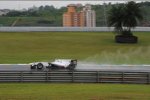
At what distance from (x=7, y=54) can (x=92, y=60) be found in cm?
820

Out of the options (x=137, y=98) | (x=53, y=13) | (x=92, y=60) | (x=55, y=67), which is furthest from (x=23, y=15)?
(x=137, y=98)

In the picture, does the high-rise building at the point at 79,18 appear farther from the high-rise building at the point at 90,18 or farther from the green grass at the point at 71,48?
the green grass at the point at 71,48

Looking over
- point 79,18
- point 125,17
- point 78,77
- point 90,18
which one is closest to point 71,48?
point 125,17

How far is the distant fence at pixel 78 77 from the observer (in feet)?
75.2

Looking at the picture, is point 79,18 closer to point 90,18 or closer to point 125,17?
point 90,18

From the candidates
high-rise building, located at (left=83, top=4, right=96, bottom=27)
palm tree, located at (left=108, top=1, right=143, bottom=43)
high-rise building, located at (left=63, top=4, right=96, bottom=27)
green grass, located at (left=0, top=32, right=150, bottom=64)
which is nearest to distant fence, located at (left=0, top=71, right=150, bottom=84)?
green grass, located at (left=0, top=32, right=150, bottom=64)

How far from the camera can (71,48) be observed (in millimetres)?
47312

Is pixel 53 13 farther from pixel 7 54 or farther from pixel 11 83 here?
pixel 11 83

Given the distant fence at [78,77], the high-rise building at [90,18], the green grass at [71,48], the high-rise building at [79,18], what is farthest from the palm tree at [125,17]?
the distant fence at [78,77]

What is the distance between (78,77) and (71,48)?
24.4 m

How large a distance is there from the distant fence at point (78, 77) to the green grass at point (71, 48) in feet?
40.8

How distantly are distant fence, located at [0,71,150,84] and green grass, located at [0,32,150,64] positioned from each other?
1244cm

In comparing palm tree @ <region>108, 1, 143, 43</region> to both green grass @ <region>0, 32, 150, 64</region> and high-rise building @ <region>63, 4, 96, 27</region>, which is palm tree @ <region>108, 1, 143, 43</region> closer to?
green grass @ <region>0, 32, 150, 64</region>

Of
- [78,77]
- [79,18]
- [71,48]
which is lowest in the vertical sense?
[79,18]
